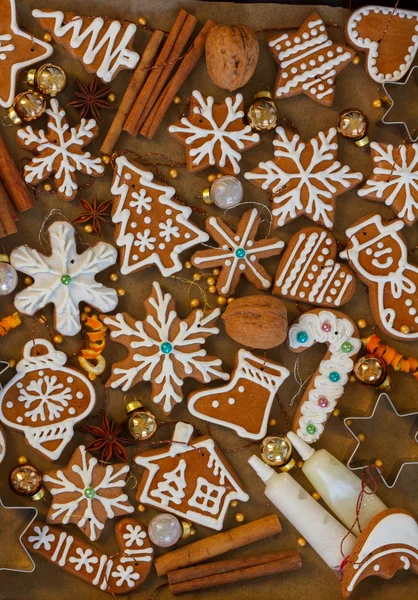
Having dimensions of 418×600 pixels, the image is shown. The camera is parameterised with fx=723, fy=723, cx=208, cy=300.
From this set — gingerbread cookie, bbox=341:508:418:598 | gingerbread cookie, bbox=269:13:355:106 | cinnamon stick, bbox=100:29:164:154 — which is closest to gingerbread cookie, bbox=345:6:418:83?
gingerbread cookie, bbox=269:13:355:106

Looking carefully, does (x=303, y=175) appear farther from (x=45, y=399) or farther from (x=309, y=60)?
(x=45, y=399)

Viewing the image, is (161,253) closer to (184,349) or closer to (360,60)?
(184,349)

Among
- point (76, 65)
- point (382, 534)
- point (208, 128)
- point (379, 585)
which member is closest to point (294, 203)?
point (208, 128)

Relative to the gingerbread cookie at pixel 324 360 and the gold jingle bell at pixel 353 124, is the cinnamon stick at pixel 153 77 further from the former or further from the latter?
the gingerbread cookie at pixel 324 360

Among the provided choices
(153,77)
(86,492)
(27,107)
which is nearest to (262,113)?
(153,77)

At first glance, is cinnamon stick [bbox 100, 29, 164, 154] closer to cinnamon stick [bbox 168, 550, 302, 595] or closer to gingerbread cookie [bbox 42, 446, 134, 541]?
gingerbread cookie [bbox 42, 446, 134, 541]

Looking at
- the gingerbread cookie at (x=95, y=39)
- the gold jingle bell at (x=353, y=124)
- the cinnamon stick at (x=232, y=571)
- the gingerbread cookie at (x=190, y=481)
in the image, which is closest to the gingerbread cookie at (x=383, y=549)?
the cinnamon stick at (x=232, y=571)
